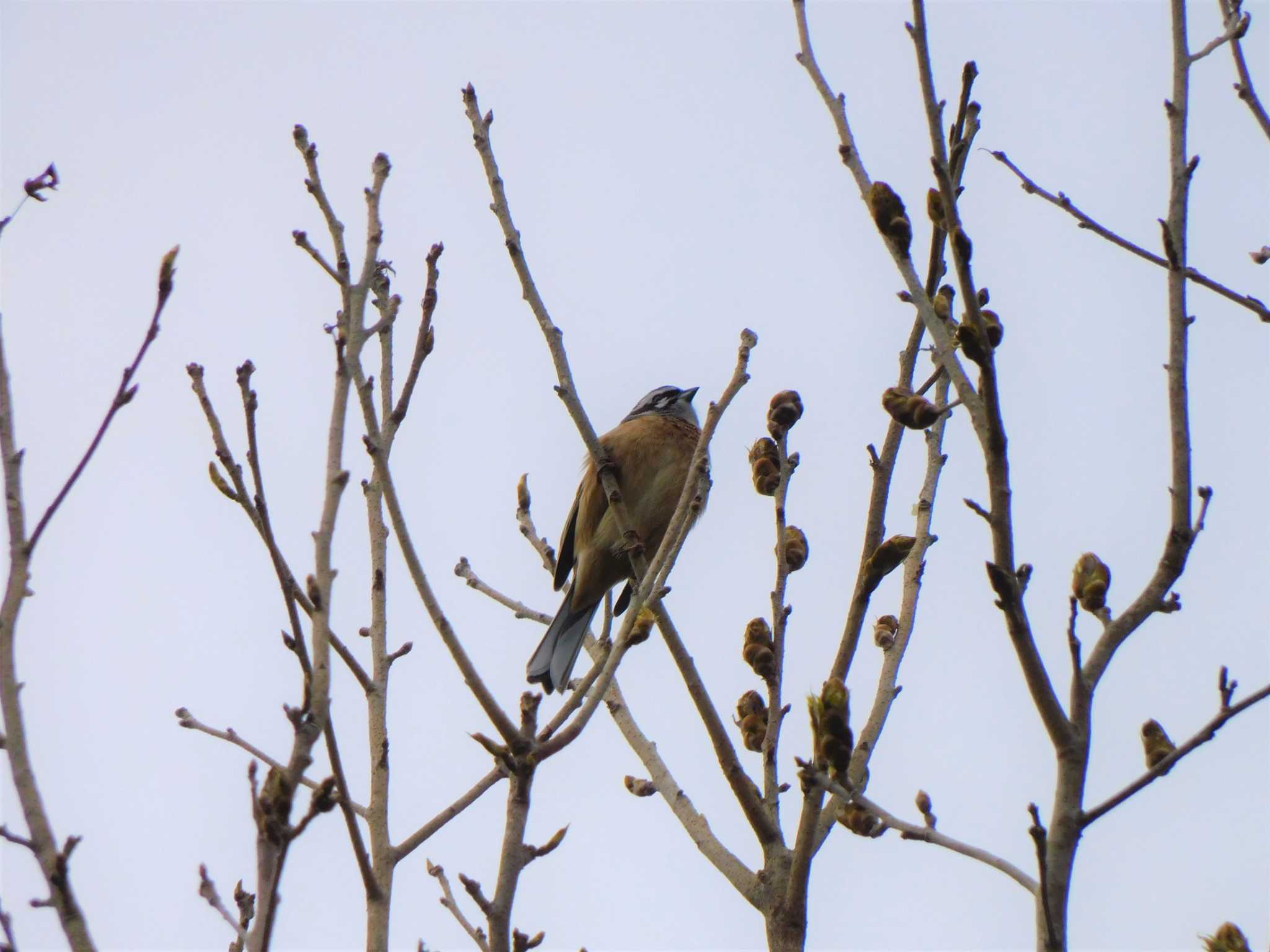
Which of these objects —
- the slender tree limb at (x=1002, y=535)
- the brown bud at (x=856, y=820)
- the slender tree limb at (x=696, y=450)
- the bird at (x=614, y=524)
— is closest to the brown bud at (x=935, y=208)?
the slender tree limb at (x=1002, y=535)

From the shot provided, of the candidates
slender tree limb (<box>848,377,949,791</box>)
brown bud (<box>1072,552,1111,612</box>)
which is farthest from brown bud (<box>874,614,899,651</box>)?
brown bud (<box>1072,552,1111,612</box>)

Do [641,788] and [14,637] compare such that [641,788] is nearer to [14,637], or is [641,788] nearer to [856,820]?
[856,820]

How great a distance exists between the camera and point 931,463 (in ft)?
12.5

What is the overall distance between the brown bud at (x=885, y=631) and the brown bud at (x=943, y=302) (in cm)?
115

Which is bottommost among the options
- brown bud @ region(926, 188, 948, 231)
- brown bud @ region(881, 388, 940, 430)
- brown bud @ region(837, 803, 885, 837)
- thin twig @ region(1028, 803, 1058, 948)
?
thin twig @ region(1028, 803, 1058, 948)

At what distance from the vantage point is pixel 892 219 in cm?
267

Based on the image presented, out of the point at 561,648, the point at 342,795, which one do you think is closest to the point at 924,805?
the point at 342,795

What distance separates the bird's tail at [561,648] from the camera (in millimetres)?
6191

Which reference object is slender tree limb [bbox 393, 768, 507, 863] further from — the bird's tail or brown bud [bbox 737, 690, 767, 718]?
the bird's tail

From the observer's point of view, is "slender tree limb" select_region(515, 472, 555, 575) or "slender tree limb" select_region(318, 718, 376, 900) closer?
"slender tree limb" select_region(318, 718, 376, 900)

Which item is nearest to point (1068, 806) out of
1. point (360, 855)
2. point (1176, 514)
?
point (1176, 514)

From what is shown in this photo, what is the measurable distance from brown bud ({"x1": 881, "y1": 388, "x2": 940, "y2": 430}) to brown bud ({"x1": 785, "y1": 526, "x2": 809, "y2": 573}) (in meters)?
0.75

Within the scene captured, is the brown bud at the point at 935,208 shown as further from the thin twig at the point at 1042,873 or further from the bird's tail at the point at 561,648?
the bird's tail at the point at 561,648

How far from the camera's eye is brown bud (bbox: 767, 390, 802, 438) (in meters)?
3.46
